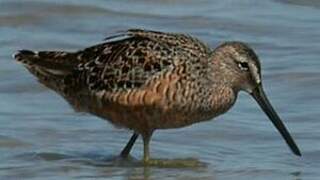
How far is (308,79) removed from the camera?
416 inches

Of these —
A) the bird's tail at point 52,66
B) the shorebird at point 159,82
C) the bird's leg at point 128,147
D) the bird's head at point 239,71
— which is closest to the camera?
the shorebird at point 159,82

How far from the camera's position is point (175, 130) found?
9.66m

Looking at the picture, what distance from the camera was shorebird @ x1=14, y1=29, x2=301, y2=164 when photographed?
8.79 meters

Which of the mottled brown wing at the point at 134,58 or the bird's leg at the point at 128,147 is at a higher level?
the mottled brown wing at the point at 134,58

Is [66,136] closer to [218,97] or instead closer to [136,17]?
[218,97]

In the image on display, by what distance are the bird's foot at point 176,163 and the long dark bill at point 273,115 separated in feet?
1.73

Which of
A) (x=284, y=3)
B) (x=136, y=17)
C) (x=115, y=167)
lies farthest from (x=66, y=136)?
(x=284, y=3)

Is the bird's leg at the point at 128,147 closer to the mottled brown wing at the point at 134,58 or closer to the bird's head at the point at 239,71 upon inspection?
the mottled brown wing at the point at 134,58

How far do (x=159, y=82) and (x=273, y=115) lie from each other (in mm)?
801

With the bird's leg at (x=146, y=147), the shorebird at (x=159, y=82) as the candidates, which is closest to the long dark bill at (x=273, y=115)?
the shorebird at (x=159, y=82)

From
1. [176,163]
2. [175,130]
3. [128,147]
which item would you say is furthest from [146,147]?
[175,130]

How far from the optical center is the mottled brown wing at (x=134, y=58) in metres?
8.85

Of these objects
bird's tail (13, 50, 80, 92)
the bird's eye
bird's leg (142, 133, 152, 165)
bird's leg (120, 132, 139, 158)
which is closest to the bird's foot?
bird's leg (142, 133, 152, 165)

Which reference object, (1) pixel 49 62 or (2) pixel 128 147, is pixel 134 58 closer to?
(2) pixel 128 147
